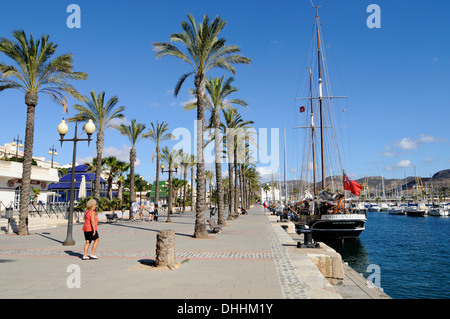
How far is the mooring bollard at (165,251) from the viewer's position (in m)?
7.99

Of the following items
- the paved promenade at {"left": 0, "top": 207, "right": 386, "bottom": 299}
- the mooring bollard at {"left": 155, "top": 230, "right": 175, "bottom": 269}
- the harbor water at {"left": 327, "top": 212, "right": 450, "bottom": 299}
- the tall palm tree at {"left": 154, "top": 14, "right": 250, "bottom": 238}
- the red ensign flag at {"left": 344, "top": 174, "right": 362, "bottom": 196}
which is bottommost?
the harbor water at {"left": 327, "top": 212, "right": 450, "bottom": 299}

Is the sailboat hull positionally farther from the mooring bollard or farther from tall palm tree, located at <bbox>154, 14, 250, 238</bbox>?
the mooring bollard

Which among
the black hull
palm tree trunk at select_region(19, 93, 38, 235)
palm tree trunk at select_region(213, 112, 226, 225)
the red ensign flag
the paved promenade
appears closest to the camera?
the paved promenade

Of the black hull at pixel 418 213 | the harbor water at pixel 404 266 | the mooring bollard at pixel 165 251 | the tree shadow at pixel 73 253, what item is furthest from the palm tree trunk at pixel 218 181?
the black hull at pixel 418 213

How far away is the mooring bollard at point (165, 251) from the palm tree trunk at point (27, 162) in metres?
11.8

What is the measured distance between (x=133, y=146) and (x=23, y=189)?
17.4 meters

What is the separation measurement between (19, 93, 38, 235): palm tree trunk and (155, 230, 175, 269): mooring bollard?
11.8 m

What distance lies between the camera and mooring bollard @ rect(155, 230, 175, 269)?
799 centimetres

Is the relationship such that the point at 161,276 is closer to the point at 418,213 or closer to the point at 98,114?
the point at 98,114

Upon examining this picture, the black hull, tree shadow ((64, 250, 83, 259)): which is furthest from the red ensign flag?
the black hull

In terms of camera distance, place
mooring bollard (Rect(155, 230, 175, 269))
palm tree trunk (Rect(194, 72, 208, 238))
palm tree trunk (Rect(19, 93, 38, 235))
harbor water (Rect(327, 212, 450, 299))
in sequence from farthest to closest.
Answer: palm tree trunk (Rect(19, 93, 38, 235)) → palm tree trunk (Rect(194, 72, 208, 238)) → harbor water (Rect(327, 212, 450, 299)) → mooring bollard (Rect(155, 230, 175, 269))

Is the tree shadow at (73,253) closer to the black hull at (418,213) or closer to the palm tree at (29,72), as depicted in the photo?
the palm tree at (29,72)

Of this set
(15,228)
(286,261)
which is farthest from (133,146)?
(286,261)

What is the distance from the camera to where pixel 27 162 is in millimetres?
16953
